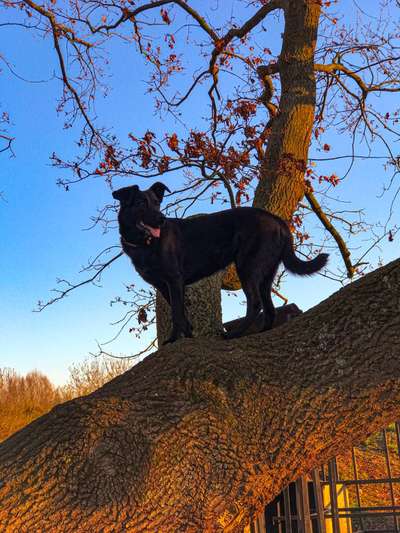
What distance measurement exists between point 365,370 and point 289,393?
1.46 ft

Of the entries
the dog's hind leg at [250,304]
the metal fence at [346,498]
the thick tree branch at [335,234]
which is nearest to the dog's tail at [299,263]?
the dog's hind leg at [250,304]

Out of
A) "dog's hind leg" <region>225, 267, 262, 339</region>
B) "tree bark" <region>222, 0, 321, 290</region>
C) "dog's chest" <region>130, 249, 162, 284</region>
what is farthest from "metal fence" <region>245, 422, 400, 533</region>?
"tree bark" <region>222, 0, 321, 290</region>

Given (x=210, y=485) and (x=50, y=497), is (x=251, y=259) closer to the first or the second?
(x=210, y=485)

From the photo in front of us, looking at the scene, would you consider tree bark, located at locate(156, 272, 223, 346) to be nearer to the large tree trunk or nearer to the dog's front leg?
the dog's front leg

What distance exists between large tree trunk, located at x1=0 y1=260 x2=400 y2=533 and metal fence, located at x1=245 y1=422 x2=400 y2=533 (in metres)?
2.20

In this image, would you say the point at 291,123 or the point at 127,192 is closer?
the point at 127,192

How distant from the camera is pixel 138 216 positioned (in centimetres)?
448

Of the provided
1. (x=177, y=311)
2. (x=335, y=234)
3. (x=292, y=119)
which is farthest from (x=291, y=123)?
(x=177, y=311)

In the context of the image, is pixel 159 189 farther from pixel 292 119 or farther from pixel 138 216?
pixel 292 119

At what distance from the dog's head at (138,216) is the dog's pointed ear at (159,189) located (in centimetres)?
15

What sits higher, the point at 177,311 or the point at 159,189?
the point at 159,189

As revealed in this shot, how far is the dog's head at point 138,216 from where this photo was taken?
14.6 ft

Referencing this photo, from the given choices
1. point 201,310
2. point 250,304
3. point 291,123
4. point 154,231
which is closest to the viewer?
point 154,231

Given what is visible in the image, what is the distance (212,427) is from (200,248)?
2136mm
